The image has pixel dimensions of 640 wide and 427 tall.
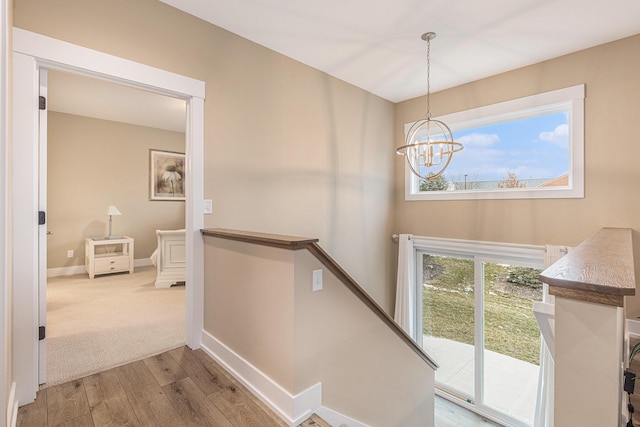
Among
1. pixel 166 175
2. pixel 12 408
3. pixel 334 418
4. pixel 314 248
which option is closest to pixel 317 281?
pixel 314 248

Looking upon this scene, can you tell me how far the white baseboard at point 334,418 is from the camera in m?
1.76

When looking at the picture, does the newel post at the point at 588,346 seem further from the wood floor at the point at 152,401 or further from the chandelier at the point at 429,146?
→ the chandelier at the point at 429,146

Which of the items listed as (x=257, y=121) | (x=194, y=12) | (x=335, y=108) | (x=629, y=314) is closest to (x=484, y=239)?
(x=629, y=314)

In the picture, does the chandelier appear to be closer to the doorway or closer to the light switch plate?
the light switch plate

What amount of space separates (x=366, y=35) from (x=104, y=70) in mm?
2113

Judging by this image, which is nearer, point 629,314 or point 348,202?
point 629,314

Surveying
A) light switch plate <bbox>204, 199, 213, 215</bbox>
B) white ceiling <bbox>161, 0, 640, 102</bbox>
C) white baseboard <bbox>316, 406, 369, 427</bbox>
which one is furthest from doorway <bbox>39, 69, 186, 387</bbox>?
white ceiling <bbox>161, 0, 640, 102</bbox>

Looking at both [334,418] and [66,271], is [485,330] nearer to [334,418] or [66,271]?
[334,418]

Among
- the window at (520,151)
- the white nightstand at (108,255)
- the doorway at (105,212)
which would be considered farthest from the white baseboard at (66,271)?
the window at (520,151)

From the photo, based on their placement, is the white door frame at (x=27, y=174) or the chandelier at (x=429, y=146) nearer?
the white door frame at (x=27, y=174)

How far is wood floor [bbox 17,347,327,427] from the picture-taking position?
5.28ft

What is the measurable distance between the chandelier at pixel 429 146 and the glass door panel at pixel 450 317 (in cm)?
130

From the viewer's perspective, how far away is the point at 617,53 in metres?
2.79

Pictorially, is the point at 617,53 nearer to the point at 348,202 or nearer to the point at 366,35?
the point at 366,35
